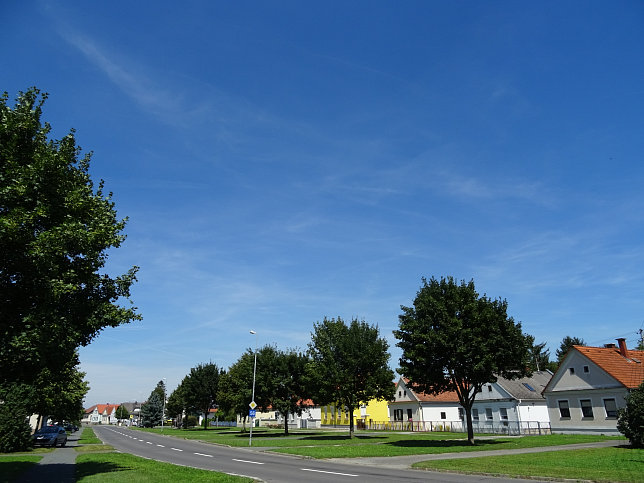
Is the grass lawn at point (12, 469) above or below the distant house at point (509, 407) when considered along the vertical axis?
below

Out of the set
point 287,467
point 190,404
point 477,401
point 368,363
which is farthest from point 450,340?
point 190,404

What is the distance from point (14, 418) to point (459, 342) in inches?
1138

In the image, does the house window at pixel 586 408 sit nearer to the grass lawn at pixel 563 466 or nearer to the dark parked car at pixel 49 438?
the grass lawn at pixel 563 466

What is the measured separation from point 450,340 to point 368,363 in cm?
1131

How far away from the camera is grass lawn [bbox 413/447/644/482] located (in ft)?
45.8

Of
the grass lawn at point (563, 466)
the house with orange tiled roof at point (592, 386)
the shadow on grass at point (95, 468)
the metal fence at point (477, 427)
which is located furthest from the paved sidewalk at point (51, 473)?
the house with orange tiled roof at point (592, 386)

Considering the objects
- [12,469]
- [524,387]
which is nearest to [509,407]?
[524,387]

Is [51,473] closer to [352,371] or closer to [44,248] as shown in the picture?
Result: [44,248]

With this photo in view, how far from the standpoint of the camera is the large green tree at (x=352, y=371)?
124 ft

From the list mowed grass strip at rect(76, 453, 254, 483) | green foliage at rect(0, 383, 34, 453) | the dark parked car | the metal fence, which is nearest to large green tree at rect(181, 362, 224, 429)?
the metal fence

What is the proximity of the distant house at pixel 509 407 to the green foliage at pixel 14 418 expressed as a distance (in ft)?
138

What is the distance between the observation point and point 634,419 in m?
23.5

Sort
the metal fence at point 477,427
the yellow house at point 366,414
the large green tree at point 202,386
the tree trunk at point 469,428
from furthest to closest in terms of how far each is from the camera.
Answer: the large green tree at point 202,386
the yellow house at point 366,414
the metal fence at point 477,427
the tree trunk at point 469,428

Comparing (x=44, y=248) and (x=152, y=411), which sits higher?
(x=44, y=248)
